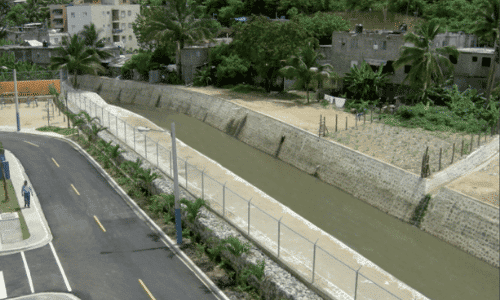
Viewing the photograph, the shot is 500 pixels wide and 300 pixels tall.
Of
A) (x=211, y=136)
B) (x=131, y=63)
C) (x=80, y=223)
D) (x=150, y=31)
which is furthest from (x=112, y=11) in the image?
(x=80, y=223)

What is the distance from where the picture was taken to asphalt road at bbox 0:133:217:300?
22703 mm

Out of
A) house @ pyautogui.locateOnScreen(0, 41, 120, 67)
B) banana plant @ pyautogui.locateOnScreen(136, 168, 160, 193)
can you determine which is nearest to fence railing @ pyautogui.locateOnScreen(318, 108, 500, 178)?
banana plant @ pyautogui.locateOnScreen(136, 168, 160, 193)

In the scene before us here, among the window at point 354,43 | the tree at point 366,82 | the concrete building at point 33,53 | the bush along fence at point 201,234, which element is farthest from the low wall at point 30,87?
the tree at point 366,82

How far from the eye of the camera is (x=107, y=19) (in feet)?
365

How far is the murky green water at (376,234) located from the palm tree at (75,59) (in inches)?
1285

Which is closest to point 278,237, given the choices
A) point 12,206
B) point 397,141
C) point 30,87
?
point 12,206

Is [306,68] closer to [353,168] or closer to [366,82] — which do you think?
[366,82]

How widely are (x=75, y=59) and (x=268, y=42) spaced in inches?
1155

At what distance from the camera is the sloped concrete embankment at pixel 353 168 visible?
29.7 m

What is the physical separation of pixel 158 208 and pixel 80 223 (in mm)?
4499

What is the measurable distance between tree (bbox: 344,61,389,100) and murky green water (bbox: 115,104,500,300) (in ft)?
45.1

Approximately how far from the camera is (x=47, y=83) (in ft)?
226

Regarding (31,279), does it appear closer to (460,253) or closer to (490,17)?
(460,253)

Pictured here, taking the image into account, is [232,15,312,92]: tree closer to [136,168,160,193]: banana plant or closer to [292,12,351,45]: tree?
[292,12,351,45]: tree
